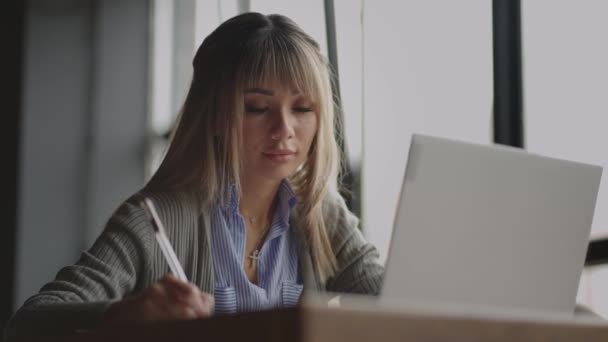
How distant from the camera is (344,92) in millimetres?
3732

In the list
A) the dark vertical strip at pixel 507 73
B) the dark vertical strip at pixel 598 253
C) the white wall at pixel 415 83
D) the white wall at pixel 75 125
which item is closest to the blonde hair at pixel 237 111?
the dark vertical strip at pixel 598 253

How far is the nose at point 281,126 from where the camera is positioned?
5.48 feet

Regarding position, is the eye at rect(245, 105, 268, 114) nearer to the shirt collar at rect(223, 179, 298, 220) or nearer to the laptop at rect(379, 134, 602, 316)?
the shirt collar at rect(223, 179, 298, 220)

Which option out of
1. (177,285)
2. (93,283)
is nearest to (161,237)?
(177,285)

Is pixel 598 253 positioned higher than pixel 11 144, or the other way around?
pixel 11 144

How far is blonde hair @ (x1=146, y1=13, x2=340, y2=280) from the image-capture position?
5.53 feet

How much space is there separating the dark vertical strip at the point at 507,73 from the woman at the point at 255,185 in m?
1.14

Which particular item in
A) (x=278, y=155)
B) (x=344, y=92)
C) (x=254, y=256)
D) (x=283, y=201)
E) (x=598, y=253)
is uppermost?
(x=344, y=92)

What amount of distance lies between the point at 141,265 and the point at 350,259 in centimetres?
45

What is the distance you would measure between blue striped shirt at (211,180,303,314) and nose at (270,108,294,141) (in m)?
0.15

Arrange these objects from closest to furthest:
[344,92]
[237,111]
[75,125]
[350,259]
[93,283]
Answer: [93,283], [237,111], [350,259], [344,92], [75,125]

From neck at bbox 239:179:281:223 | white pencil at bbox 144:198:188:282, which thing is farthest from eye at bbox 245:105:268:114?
white pencil at bbox 144:198:188:282

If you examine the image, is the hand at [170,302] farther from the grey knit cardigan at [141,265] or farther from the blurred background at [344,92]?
the blurred background at [344,92]

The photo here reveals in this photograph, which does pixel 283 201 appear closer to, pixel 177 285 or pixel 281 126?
pixel 281 126
